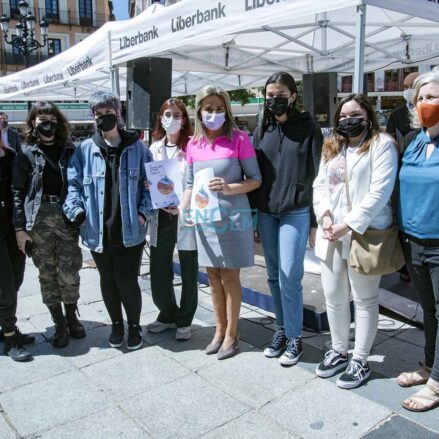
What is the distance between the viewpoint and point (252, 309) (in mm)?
4398

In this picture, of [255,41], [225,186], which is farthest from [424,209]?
[255,41]

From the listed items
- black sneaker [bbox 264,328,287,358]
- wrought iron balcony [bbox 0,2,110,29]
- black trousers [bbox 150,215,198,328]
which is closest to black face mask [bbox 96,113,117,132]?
black trousers [bbox 150,215,198,328]

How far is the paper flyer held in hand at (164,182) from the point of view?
3.40m

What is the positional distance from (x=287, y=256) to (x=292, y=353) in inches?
28.2

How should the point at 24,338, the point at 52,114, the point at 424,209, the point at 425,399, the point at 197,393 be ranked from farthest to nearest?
the point at 24,338 → the point at 52,114 → the point at 197,393 → the point at 425,399 → the point at 424,209

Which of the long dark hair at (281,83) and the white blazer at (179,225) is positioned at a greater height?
the long dark hair at (281,83)

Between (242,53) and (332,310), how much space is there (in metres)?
5.27

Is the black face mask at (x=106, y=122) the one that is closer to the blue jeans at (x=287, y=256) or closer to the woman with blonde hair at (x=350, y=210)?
the blue jeans at (x=287, y=256)

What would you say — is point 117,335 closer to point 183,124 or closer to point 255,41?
point 183,124

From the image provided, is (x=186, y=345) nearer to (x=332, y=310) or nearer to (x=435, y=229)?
(x=332, y=310)

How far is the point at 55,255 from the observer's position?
361 cm

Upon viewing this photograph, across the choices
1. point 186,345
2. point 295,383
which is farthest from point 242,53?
point 295,383

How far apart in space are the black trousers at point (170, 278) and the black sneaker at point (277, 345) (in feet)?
2.30

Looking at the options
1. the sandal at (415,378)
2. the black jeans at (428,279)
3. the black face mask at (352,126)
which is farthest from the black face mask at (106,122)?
the sandal at (415,378)
